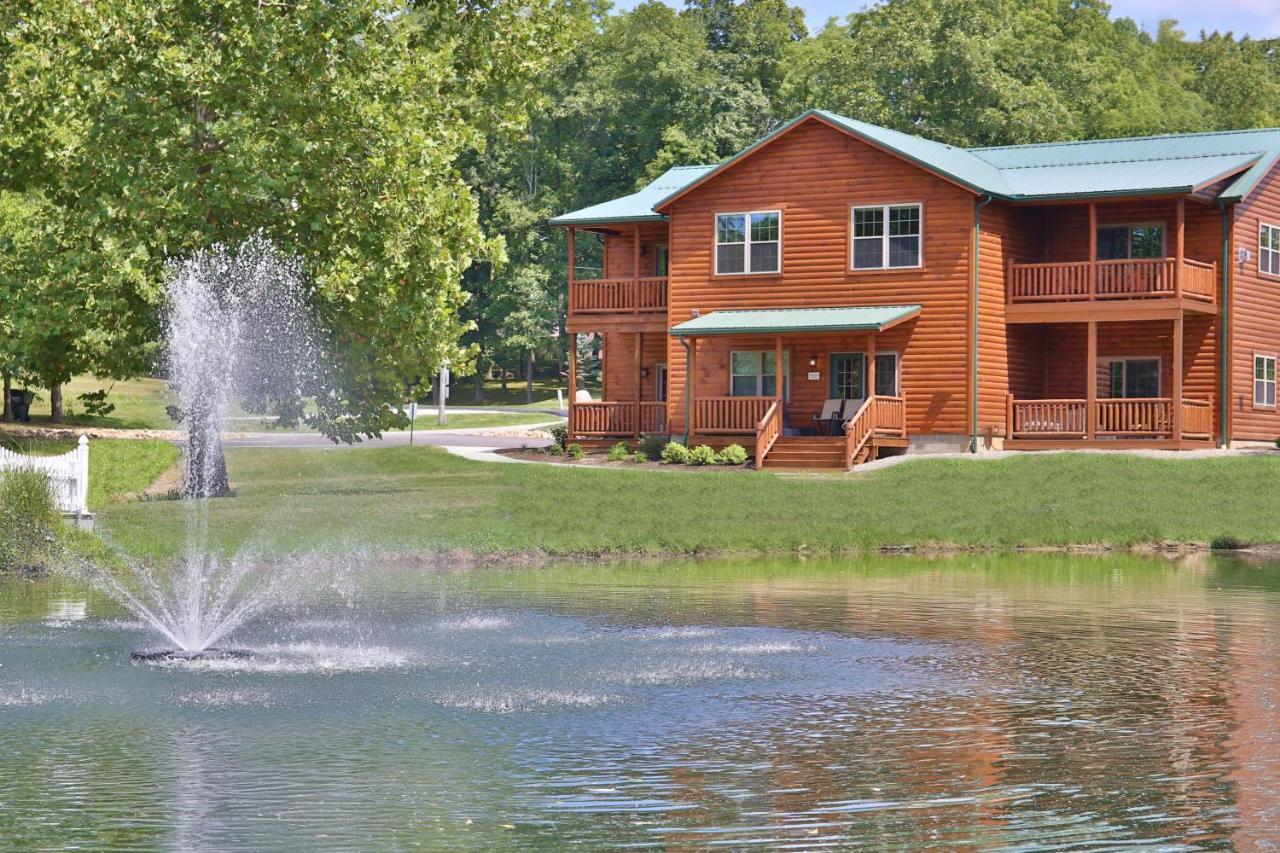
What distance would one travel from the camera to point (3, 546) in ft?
82.9

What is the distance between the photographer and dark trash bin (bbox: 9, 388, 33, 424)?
58844 mm

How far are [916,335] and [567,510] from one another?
16.5m

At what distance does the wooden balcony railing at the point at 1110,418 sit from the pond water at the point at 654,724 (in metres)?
22.8

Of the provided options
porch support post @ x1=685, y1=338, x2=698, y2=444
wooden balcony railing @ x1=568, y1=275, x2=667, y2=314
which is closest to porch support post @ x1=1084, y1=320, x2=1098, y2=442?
porch support post @ x1=685, y1=338, x2=698, y2=444

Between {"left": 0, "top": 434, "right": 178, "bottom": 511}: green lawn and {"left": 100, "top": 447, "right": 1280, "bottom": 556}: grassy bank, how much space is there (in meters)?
2.22

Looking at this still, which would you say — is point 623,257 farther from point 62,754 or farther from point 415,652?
point 62,754

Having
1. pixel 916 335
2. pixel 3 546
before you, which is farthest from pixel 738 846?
pixel 916 335

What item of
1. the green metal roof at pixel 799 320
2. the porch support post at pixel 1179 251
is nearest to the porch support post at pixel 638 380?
the green metal roof at pixel 799 320

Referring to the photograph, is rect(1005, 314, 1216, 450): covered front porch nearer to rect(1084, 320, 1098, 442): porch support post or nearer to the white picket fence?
rect(1084, 320, 1098, 442): porch support post

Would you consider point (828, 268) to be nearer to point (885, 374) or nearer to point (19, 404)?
point (885, 374)

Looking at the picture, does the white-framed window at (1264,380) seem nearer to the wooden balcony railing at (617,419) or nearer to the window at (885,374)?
the window at (885,374)

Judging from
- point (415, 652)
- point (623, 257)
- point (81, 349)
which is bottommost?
point (415, 652)

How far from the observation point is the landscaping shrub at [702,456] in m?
45.3

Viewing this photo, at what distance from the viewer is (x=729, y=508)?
34.2 metres
